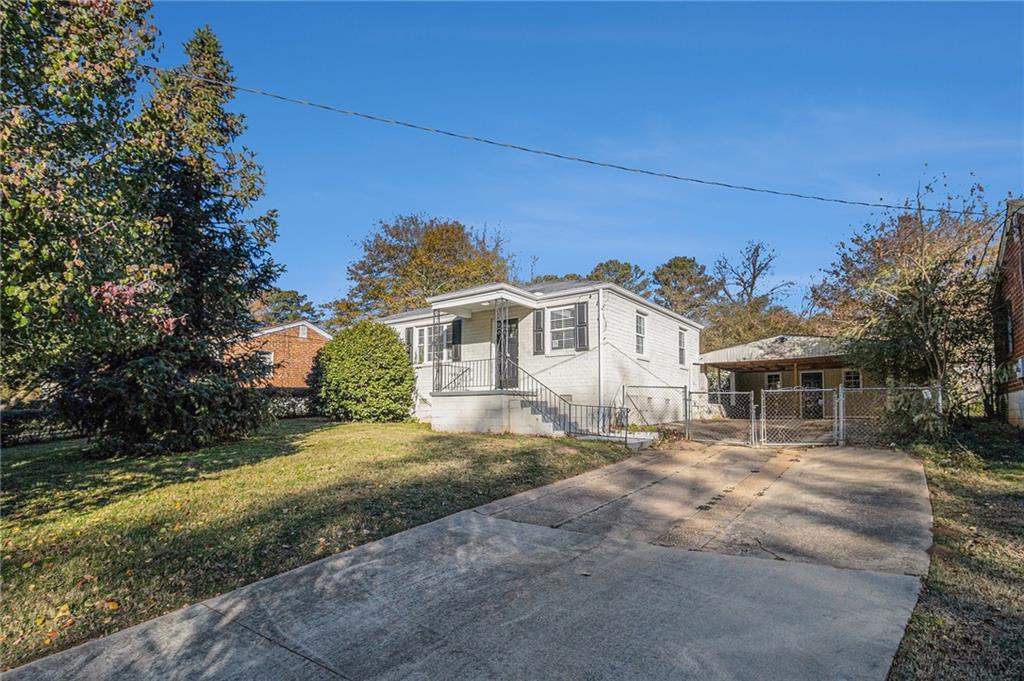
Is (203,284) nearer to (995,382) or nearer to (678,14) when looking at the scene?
(678,14)

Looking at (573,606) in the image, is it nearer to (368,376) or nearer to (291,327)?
(368,376)

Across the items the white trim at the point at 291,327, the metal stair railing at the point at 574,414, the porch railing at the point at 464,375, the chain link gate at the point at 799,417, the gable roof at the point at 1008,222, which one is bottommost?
the chain link gate at the point at 799,417

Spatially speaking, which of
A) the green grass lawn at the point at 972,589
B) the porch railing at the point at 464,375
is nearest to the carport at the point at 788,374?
the porch railing at the point at 464,375

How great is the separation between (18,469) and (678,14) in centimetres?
1338

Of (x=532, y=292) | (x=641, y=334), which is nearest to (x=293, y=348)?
(x=532, y=292)

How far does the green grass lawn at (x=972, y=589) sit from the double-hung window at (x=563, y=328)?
28.3 feet

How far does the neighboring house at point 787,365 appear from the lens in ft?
59.8

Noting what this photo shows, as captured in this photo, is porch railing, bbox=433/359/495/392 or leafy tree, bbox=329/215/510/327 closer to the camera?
porch railing, bbox=433/359/495/392

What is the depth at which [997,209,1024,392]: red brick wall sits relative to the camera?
1005 centimetres

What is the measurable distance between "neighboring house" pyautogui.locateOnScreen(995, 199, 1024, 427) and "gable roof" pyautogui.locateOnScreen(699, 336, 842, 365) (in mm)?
5157

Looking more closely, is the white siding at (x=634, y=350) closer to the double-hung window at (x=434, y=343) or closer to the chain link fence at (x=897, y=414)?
the double-hung window at (x=434, y=343)

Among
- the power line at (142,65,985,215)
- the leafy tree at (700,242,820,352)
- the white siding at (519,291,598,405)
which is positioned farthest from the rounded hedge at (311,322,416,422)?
the leafy tree at (700,242,820,352)

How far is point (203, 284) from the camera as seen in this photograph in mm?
10578

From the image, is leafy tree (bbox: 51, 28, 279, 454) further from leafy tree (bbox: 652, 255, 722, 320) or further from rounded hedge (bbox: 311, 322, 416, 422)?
leafy tree (bbox: 652, 255, 722, 320)
